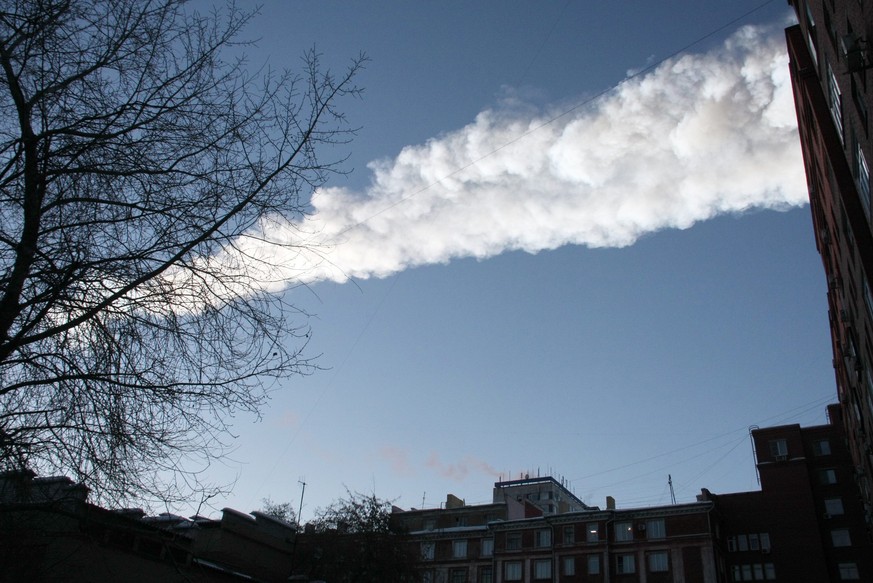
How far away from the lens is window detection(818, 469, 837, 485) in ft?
197

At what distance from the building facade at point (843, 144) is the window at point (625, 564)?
25.6 m

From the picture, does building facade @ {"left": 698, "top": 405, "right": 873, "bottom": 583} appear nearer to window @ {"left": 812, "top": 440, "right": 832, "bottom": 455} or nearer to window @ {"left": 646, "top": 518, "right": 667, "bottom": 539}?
window @ {"left": 812, "top": 440, "right": 832, "bottom": 455}

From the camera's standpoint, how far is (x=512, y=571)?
189ft

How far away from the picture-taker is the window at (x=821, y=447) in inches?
2438

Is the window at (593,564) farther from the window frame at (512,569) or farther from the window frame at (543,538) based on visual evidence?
the window frame at (512,569)

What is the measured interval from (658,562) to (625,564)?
2.63 metres

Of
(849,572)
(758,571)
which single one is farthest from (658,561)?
(849,572)

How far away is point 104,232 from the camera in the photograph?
292 inches

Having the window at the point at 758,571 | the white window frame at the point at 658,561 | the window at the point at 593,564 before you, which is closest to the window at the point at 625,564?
the white window frame at the point at 658,561

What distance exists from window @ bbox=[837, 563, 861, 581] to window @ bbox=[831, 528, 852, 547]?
1664mm

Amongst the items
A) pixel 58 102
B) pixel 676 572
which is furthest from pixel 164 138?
pixel 676 572

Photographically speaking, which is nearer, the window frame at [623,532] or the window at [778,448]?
the window frame at [623,532]

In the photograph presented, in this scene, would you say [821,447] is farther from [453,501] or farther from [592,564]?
[453,501]

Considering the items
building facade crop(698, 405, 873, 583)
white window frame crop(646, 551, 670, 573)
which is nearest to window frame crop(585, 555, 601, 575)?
white window frame crop(646, 551, 670, 573)
